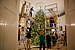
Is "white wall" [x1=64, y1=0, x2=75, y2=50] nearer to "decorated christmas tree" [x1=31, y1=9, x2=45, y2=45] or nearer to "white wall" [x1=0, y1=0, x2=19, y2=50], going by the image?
"white wall" [x1=0, y1=0, x2=19, y2=50]

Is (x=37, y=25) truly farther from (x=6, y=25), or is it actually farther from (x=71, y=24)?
(x=6, y=25)

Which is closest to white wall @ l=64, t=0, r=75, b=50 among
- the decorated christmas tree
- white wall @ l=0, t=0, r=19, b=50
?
white wall @ l=0, t=0, r=19, b=50

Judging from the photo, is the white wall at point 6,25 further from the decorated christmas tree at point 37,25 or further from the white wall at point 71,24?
the decorated christmas tree at point 37,25

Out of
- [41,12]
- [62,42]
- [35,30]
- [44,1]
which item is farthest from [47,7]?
[62,42]

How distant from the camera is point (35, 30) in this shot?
10.0 meters

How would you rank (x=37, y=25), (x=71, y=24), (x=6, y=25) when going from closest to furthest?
(x=6, y=25)
(x=71, y=24)
(x=37, y=25)

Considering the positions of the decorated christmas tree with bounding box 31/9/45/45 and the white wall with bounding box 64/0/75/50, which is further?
the decorated christmas tree with bounding box 31/9/45/45

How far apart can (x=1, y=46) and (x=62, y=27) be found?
394 inches

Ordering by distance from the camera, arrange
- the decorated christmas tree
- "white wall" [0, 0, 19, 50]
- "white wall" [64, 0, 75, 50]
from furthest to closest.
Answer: the decorated christmas tree < "white wall" [64, 0, 75, 50] < "white wall" [0, 0, 19, 50]

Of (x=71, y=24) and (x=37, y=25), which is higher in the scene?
(x=37, y=25)

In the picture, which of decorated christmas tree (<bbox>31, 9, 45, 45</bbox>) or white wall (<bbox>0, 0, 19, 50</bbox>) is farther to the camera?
decorated christmas tree (<bbox>31, 9, 45, 45</bbox>)

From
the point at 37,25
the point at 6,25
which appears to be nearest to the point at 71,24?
the point at 6,25

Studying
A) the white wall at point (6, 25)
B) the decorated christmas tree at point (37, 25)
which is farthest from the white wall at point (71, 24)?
the decorated christmas tree at point (37, 25)

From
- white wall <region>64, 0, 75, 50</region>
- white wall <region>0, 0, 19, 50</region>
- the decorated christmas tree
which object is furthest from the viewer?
the decorated christmas tree
